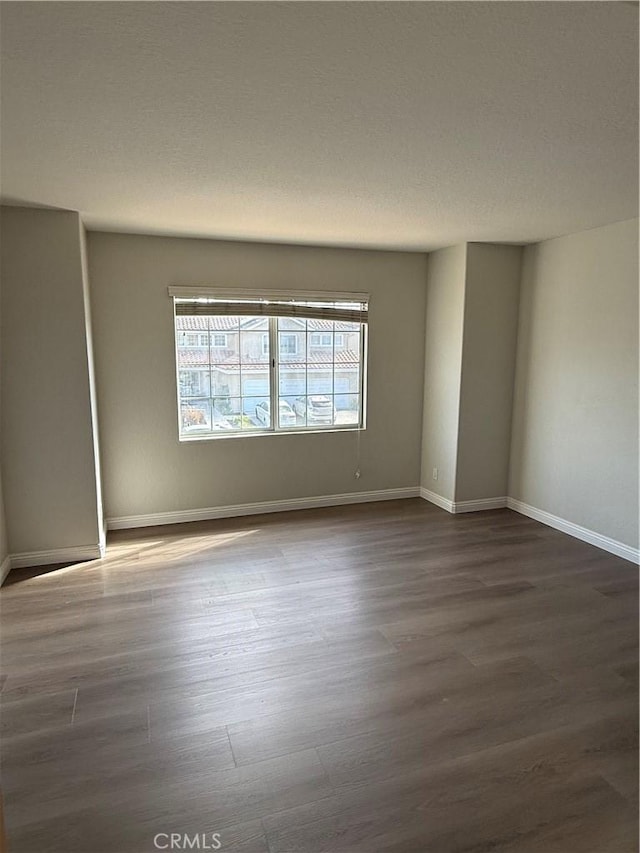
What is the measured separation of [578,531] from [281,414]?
8.86 feet

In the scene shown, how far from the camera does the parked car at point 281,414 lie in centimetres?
473

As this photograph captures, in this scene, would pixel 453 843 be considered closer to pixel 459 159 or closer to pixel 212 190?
pixel 459 159

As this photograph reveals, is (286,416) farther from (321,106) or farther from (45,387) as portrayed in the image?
(321,106)

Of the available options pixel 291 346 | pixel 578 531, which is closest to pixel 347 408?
pixel 291 346

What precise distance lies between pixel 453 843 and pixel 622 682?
4.11 ft

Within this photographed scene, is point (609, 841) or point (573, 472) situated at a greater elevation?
point (573, 472)

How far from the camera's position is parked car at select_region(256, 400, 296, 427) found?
4.73 meters

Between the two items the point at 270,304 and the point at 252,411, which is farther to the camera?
the point at 252,411

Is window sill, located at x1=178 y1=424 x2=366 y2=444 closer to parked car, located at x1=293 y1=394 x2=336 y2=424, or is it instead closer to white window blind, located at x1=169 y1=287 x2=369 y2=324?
parked car, located at x1=293 y1=394 x2=336 y2=424

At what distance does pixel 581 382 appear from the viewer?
406 cm

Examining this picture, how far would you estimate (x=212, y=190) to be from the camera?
9.50 ft

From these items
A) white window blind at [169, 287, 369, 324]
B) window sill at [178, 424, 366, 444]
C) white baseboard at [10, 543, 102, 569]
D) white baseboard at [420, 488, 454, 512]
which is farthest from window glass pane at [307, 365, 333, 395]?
white baseboard at [10, 543, 102, 569]

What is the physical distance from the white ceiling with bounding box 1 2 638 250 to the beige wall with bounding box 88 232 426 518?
37.0 inches

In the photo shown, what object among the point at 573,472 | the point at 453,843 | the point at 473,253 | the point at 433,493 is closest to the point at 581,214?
the point at 473,253
